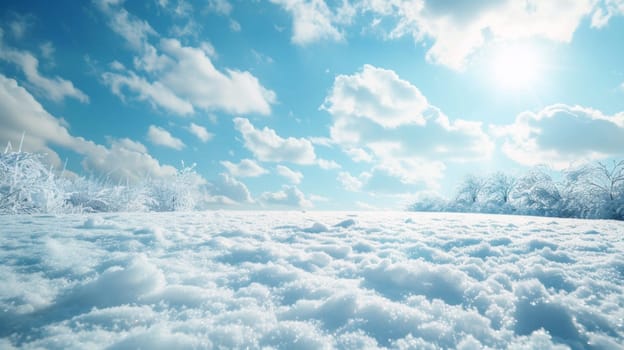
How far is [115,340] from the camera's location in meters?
1.35

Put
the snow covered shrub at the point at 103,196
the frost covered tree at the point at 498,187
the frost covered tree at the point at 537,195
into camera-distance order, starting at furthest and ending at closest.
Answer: the frost covered tree at the point at 498,187 → the frost covered tree at the point at 537,195 → the snow covered shrub at the point at 103,196

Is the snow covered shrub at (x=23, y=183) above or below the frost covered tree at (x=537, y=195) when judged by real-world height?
below

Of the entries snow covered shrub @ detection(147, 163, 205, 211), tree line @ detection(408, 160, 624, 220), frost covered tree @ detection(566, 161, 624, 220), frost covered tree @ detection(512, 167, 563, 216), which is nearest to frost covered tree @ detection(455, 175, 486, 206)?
tree line @ detection(408, 160, 624, 220)

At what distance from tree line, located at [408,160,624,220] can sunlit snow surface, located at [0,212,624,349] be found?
1475cm

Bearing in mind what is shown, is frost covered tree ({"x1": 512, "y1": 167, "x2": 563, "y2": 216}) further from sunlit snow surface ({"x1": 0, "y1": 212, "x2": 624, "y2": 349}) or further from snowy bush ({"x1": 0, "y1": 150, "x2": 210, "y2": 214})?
snowy bush ({"x1": 0, "y1": 150, "x2": 210, "y2": 214})

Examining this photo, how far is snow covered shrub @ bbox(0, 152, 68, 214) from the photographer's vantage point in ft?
24.0

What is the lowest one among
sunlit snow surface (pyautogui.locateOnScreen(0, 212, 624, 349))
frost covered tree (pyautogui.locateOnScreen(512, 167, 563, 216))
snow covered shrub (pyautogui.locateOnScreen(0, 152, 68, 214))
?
sunlit snow surface (pyautogui.locateOnScreen(0, 212, 624, 349))

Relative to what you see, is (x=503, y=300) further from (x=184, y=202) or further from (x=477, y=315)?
(x=184, y=202)

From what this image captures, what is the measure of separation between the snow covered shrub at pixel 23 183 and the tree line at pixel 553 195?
2181 centimetres

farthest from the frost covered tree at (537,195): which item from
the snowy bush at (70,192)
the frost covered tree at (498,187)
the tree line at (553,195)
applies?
the snowy bush at (70,192)

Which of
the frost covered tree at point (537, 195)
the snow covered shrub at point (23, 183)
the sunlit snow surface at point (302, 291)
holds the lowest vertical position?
the sunlit snow surface at point (302, 291)

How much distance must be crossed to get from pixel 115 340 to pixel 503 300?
226cm

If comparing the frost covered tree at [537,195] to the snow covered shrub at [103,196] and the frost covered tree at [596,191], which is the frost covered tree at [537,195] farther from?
the snow covered shrub at [103,196]

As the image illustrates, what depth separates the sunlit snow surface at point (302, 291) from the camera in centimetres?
144
